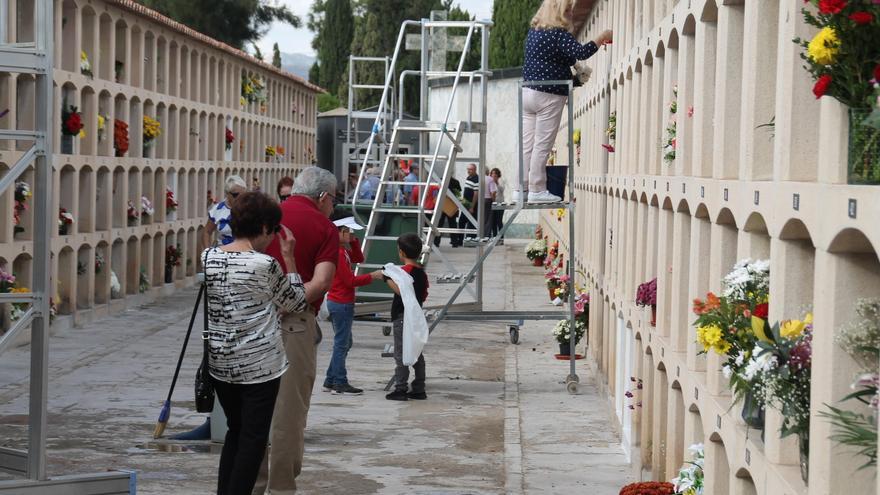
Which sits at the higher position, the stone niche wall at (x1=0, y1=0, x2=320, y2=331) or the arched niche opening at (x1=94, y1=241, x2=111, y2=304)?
the stone niche wall at (x1=0, y1=0, x2=320, y2=331)

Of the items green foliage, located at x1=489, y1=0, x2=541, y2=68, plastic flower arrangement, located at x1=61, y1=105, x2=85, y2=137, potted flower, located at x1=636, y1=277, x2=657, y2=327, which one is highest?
green foliage, located at x1=489, y1=0, x2=541, y2=68

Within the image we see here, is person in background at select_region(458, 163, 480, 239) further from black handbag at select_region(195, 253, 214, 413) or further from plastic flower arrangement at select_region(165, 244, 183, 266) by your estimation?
black handbag at select_region(195, 253, 214, 413)

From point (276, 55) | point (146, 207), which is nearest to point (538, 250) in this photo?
point (146, 207)

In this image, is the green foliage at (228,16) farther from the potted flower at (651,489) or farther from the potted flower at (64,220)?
the potted flower at (651,489)

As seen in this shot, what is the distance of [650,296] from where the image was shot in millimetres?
5426

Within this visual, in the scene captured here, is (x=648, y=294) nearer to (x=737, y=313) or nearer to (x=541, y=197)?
(x=737, y=313)

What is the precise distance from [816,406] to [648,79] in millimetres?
3597

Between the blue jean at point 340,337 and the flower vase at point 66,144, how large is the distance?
3.06 meters

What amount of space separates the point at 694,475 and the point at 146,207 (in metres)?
8.81

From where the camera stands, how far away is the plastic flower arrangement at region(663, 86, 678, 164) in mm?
5066

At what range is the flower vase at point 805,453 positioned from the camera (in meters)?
2.88

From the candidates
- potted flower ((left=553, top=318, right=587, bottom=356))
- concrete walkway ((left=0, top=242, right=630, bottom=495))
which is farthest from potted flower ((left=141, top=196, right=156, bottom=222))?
potted flower ((left=553, top=318, right=587, bottom=356))

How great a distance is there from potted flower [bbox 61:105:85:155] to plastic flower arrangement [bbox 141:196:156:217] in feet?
6.37

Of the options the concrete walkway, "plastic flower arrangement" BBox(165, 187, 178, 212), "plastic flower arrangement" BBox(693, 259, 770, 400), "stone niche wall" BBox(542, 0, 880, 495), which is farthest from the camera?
"plastic flower arrangement" BBox(165, 187, 178, 212)
